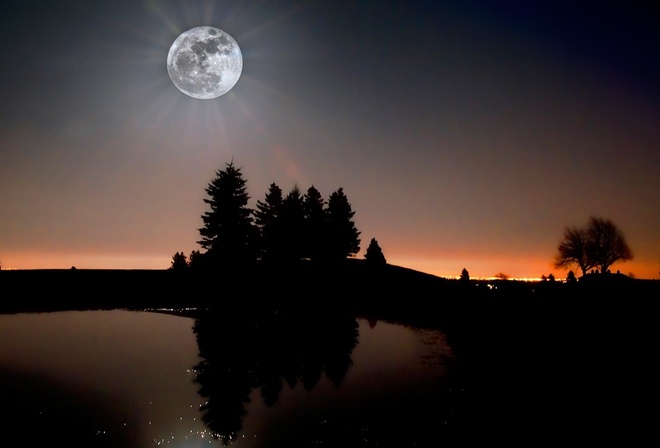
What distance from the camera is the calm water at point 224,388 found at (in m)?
6.95

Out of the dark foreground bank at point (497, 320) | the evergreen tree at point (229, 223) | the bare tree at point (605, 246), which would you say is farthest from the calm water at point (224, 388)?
the bare tree at point (605, 246)

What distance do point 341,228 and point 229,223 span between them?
15.9 m

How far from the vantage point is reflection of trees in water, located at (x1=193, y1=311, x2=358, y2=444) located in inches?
340

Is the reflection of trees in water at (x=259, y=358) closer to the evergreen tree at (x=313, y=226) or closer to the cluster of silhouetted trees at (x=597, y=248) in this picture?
the evergreen tree at (x=313, y=226)

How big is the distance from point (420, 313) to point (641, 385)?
1652cm

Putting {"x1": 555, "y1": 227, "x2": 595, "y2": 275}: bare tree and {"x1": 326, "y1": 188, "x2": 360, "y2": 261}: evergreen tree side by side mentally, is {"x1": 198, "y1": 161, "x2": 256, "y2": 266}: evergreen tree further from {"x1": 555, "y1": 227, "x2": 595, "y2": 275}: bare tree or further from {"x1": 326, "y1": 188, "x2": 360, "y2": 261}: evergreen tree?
{"x1": 555, "y1": 227, "x2": 595, "y2": 275}: bare tree

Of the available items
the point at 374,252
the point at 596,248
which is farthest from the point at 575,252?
the point at 374,252

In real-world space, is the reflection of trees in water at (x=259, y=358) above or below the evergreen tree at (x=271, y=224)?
below

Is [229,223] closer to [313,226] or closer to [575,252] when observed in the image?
[313,226]

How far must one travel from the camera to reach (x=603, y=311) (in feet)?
51.4

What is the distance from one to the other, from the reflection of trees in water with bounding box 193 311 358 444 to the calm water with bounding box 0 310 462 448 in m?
0.05

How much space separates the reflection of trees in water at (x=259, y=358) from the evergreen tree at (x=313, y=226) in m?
20.9

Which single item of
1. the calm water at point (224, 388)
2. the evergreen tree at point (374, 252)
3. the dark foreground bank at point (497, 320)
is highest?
the evergreen tree at point (374, 252)

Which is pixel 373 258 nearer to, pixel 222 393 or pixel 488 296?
pixel 488 296
